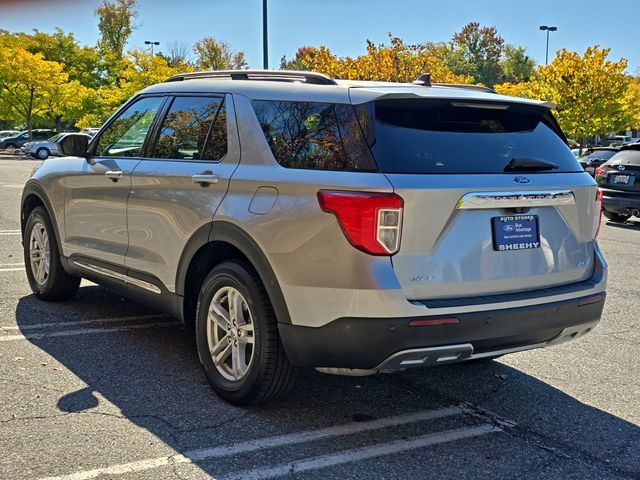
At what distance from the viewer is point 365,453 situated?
3611 mm

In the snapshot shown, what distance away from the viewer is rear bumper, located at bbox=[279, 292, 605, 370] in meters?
3.46

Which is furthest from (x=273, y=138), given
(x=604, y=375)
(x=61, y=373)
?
(x=604, y=375)

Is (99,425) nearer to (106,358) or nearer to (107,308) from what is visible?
(106,358)

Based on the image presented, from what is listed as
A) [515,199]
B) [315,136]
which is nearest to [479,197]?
[515,199]

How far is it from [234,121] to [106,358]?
1878 mm

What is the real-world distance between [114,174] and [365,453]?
2721 mm

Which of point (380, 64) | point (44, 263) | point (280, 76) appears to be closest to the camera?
point (280, 76)

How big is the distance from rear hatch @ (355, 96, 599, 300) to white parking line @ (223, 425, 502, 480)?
2.56 feet

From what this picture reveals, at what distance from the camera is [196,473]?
132 inches

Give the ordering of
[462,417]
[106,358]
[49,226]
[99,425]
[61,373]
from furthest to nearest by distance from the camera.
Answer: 1. [49,226]
2. [106,358]
3. [61,373]
4. [462,417]
5. [99,425]

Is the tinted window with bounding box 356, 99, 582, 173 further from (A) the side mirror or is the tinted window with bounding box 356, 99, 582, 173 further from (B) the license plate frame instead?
→ (A) the side mirror

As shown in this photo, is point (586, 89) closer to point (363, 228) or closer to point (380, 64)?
point (380, 64)

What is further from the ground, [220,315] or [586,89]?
[586,89]

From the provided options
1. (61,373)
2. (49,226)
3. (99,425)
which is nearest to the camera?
(99,425)
